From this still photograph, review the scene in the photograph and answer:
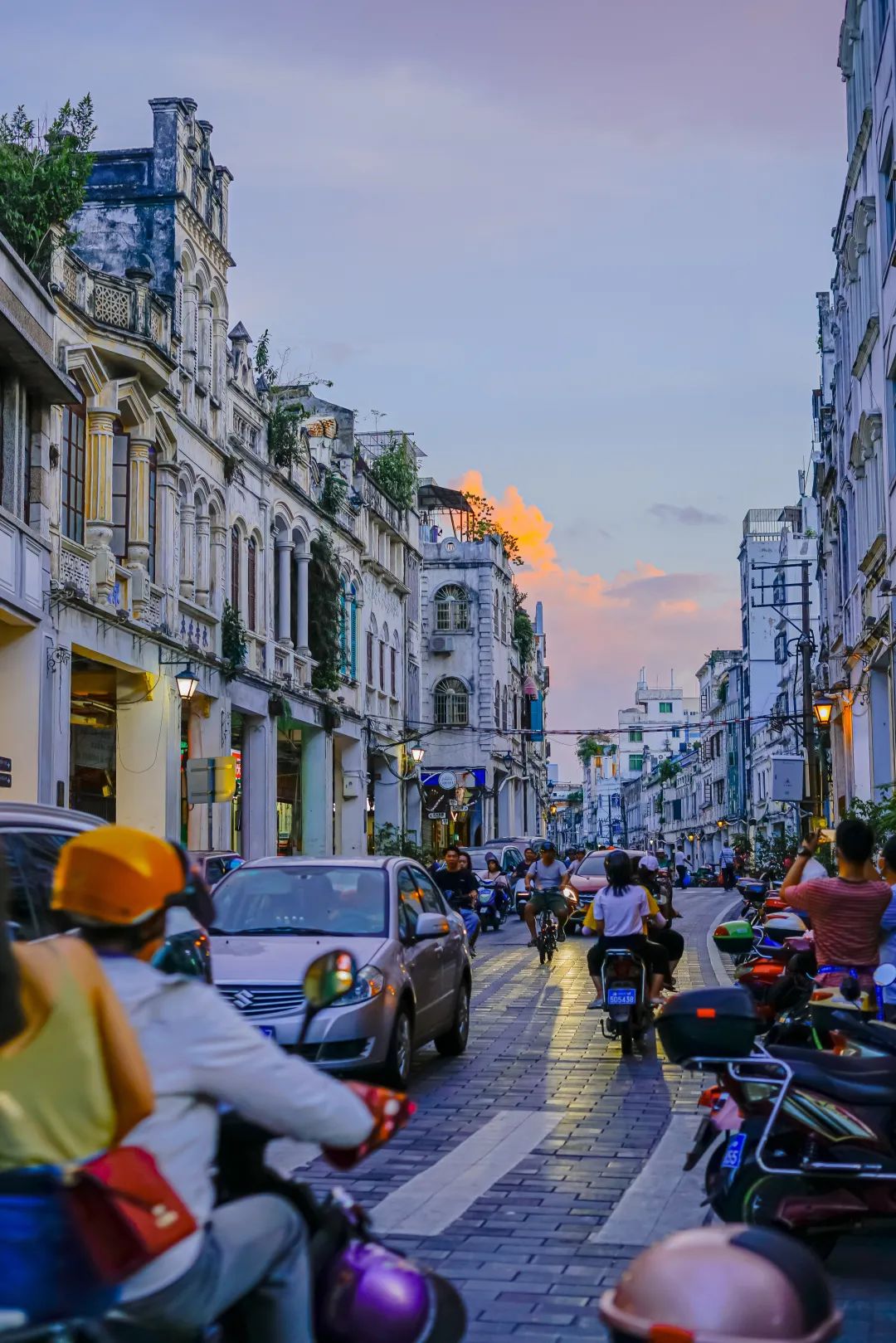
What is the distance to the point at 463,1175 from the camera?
344 inches

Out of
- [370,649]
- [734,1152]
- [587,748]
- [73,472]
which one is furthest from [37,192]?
[587,748]

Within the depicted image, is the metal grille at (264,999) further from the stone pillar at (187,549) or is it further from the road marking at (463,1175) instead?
the stone pillar at (187,549)

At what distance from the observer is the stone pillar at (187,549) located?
30.4 meters

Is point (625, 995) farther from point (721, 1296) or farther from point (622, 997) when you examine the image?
point (721, 1296)

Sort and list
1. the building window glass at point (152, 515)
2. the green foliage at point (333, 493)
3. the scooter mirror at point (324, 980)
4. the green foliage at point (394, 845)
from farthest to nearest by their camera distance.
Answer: the green foliage at point (394, 845), the green foliage at point (333, 493), the building window glass at point (152, 515), the scooter mirror at point (324, 980)

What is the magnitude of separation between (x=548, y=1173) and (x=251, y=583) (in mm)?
27730

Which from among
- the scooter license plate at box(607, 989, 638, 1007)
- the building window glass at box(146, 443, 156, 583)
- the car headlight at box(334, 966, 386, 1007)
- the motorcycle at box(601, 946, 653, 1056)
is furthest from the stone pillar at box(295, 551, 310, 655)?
the car headlight at box(334, 966, 386, 1007)

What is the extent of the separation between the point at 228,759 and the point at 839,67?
60.0ft

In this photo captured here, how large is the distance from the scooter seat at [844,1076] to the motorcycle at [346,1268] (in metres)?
3.17

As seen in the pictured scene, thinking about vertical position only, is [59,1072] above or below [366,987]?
above

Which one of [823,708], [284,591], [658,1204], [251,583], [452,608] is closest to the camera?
[658,1204]

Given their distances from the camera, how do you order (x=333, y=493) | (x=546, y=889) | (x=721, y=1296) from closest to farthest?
1. (x=721, y=1296)
2. (x=546, y=889)
3. (x=333, y=493)

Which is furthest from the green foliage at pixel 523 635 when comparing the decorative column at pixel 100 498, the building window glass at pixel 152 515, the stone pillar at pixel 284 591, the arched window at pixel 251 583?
the decorative column at pixel 100 498

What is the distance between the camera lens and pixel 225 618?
3272 cm
